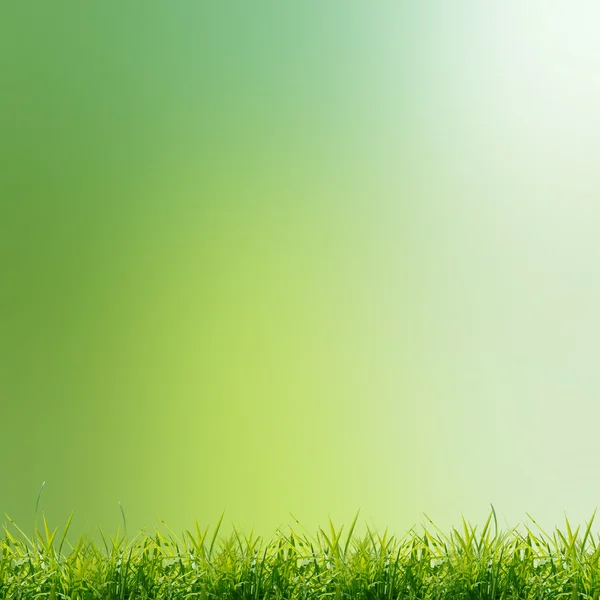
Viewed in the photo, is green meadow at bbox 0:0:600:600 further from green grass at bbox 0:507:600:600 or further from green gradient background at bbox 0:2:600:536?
green grass at bbox 0:507:600:600

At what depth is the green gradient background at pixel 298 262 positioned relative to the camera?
2.19 meters

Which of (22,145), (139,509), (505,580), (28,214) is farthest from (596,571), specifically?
(22,145)

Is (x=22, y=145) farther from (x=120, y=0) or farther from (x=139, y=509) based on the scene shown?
(x=139, y=509)

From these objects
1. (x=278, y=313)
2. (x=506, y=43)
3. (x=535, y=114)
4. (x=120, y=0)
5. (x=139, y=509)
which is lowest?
(x=139, y=509)

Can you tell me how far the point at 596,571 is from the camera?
170cm

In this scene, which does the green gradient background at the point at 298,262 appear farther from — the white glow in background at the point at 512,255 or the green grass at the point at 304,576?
the green grass at the point at 304,576

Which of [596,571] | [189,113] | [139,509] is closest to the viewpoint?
[596,571]

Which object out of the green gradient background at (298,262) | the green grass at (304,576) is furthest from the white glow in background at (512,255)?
the green grass at (304,576)

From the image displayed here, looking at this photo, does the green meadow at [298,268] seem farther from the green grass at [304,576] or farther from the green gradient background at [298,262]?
the green grass at [304,576]

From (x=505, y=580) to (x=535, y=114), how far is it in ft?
4.75

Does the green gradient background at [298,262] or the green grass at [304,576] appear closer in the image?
the green grass at [304,576]

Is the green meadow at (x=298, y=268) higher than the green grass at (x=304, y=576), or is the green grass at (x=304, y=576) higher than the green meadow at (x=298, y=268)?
the green meadow at (x=298, y=268)

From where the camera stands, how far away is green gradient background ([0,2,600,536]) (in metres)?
2.19

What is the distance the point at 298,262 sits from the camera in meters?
2.26
